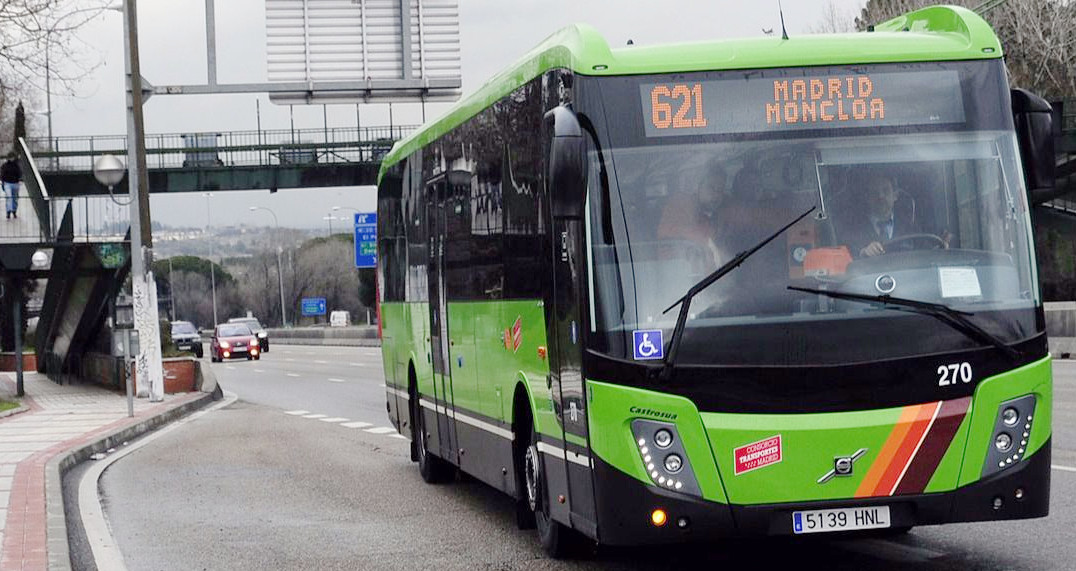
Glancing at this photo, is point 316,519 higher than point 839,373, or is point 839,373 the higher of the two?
point 839,373

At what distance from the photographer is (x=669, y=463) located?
837cm

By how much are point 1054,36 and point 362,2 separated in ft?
115

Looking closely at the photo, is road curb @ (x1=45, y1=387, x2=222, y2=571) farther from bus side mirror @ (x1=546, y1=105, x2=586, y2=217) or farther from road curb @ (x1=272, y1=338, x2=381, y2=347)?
road curb @ (x1=272, y1=338, x2=381, y2=347)

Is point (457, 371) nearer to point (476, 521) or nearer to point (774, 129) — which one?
point (476, 521)

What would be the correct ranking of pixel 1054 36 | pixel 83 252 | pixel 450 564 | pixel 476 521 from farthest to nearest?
pixel 1054 36 → pixel 83 252 → pixel 476 521 → pixel 450 564

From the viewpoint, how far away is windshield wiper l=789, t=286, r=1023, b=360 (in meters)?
8.47

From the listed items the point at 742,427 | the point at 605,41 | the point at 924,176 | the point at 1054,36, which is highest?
the point at 1054,36

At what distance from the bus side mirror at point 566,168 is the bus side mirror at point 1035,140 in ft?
7.32

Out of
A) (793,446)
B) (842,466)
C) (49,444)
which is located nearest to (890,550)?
(842,466)

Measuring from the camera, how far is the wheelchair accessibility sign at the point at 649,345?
8438 millimetres

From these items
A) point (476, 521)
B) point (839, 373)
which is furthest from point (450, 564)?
point (839, 373)

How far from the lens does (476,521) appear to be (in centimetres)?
1255

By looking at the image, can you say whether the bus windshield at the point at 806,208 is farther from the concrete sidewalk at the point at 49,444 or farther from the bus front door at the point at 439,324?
the bus front door at the point at 439,324

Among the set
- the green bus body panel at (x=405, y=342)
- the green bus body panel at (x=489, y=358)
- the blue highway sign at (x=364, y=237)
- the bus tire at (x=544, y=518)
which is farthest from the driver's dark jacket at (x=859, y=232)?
the blue highway sign at (x=364, y=237)
